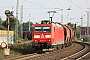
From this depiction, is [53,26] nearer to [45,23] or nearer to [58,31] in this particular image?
[45,23]

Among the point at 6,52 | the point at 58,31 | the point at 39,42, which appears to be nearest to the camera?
the point at 6,52

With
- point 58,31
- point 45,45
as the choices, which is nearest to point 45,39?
point 45,45

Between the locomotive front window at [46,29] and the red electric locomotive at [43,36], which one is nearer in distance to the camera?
the red electric locomotive at [43,36]

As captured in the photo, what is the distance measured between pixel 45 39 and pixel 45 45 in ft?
2.16

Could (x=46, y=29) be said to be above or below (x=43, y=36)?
above

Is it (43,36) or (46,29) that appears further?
(46,29)

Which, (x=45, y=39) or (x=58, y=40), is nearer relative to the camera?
(x=45, y=39)

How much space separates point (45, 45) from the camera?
27.8 m

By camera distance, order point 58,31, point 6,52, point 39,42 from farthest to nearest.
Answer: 1. point 58,31
2. point 39,42
3. point 6,52

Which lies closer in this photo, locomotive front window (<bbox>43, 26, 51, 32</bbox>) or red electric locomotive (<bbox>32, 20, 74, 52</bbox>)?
red electric locomotive (<bbox>32, 20, 74, 52</bbox>)

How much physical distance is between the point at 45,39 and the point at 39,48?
119 cm

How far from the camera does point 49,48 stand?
93.8 ft

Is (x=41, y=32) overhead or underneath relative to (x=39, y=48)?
overhead

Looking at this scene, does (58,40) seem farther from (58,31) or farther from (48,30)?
(48,30)
